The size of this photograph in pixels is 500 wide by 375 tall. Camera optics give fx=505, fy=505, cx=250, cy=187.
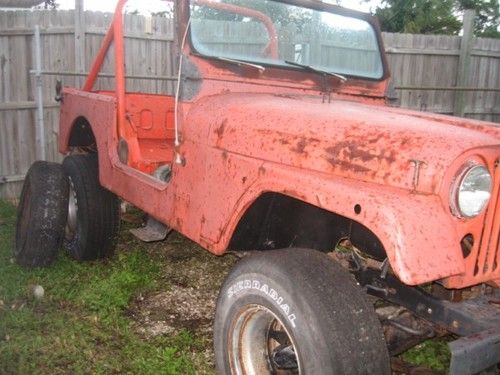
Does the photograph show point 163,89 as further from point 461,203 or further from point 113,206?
point 461,203

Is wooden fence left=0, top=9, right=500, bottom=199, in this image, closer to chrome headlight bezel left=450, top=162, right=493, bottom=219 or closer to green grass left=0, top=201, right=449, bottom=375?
green grass left=0, top=201, right=449, bottom=375

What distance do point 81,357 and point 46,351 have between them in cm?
21

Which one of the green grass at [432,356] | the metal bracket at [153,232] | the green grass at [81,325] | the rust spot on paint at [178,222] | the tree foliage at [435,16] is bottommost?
the green grass at [432,356]

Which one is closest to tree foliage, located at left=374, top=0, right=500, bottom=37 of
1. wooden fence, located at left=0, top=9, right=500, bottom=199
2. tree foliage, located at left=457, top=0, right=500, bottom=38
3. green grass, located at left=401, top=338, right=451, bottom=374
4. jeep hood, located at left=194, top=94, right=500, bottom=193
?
tree foliage, located at left=457, top=0, right=500, bottom=38

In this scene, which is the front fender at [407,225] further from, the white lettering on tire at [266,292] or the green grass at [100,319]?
the green grass at [100,319]

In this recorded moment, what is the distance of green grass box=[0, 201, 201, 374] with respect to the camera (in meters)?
2.69

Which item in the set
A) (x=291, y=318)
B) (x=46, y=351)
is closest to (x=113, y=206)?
(x=46, y=351)

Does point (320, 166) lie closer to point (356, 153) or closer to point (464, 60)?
point (356, 153)

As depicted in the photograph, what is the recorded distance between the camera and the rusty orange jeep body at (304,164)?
166 cm

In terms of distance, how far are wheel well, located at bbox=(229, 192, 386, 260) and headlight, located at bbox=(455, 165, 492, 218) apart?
60cm

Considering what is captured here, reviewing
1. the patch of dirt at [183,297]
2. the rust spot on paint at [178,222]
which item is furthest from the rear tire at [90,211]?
the rust spot on paint at [178,222]

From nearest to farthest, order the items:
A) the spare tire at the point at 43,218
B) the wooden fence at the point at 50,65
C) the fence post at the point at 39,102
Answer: the spare tire at the point at 43,218, the fence post at the point at 39,102, the wooden fence at the point at 50,65

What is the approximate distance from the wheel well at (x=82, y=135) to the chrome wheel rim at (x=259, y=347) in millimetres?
2611

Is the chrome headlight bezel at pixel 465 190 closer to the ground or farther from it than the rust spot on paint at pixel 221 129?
closer to the ground
